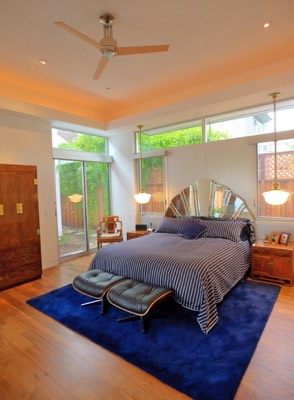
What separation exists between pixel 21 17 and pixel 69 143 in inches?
115

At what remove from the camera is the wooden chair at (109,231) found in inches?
195

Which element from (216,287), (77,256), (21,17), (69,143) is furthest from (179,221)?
(21,17)

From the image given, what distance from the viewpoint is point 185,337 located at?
234 centimetres

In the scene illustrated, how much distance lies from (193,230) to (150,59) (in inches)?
105

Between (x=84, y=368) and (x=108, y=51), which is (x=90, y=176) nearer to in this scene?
(x=108, y=51)

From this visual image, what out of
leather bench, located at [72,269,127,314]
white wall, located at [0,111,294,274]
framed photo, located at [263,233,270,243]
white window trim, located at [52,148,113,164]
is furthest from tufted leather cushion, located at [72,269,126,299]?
white window trim, located at [52,148,113,164]

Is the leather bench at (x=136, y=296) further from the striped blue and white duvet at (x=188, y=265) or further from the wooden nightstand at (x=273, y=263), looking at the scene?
the wooden nightstand at (x=273, y=263)

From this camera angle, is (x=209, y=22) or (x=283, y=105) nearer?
(x=209, y=22)

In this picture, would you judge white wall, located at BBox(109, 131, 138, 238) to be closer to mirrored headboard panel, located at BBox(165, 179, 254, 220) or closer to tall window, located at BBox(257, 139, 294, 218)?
mirrored headboard panel, located at BBox(165, 179, 254, 220)

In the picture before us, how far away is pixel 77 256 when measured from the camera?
17.4ft

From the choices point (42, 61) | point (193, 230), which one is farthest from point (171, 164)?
point (42, 61)

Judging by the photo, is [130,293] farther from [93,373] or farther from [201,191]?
[201,191]

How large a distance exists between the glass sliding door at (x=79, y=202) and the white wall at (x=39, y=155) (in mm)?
321

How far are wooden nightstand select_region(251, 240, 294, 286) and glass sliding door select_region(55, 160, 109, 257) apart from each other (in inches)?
143
